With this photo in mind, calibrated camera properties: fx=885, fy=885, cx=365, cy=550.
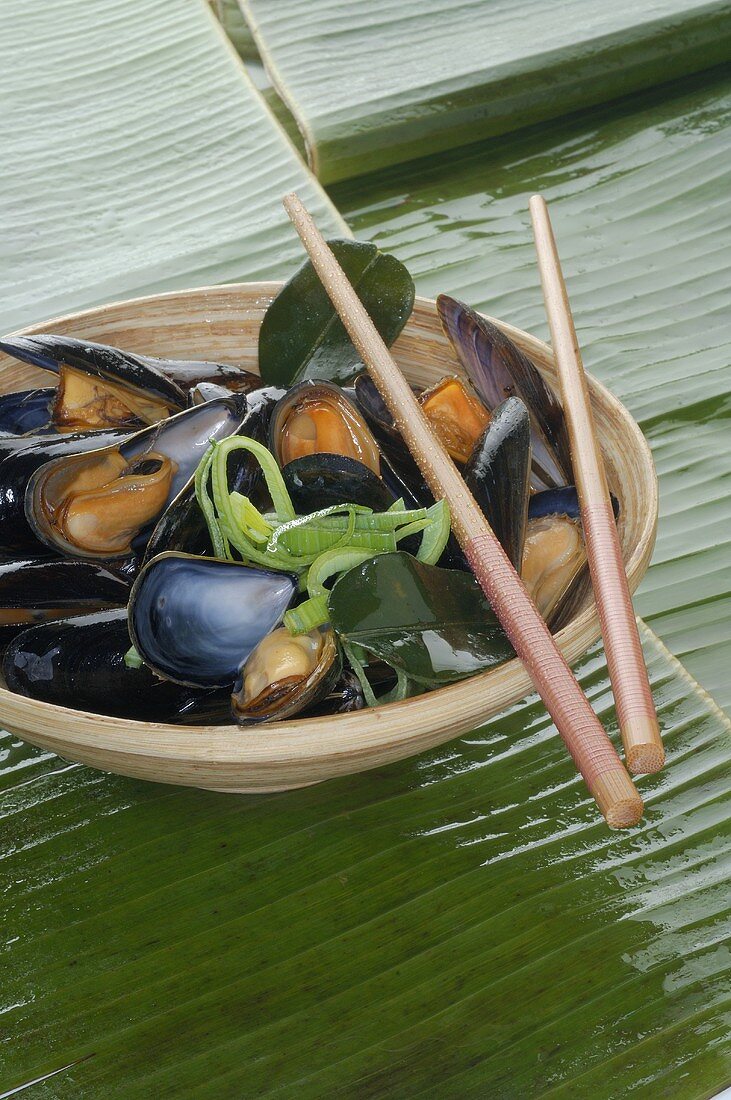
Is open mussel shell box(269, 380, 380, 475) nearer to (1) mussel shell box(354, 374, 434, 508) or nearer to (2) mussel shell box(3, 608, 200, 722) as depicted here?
(1) mussel shell box(354, 374, 434, 508)

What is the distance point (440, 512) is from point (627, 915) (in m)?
0.55

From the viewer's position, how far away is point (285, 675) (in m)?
→ 0.97

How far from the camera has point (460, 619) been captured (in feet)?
3.16

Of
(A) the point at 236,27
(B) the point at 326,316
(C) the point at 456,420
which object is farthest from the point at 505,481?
(A) the point at 236,27

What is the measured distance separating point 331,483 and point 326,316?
40cm

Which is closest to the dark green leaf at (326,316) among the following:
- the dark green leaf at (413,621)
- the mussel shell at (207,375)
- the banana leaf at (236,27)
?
the mussel shell at (207,375)

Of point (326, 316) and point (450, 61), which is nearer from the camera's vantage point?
point (326, 316)

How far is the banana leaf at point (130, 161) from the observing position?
72.5 inches

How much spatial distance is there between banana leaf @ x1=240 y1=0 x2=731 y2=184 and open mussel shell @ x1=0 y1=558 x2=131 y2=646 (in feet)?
4.27

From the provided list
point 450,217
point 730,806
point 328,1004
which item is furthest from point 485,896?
point 450,217

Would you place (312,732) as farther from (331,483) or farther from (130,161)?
(130,161)

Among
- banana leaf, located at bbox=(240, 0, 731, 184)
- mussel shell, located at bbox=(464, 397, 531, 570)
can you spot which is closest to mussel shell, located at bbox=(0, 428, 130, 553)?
mussel shell, located at bbox=(464, 397, 531, 570)

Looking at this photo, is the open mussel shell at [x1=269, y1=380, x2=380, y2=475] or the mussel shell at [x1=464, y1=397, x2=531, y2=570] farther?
the open mussel shell at [x1=269, y1=380, x2=380, y2=475]

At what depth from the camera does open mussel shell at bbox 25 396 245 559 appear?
1.12 meters
